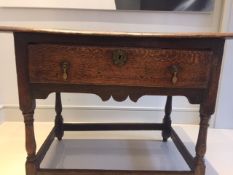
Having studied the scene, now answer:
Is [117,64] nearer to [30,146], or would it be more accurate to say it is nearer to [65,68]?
[65,68]

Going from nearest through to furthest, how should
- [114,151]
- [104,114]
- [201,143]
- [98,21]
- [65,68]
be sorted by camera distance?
[65,68] < [201,143] < [114,151] < [98,21] < [104,114]

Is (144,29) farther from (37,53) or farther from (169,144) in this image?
(37,53)

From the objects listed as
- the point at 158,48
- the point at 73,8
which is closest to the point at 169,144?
the point at 158,48

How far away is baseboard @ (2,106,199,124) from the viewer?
1.95 m

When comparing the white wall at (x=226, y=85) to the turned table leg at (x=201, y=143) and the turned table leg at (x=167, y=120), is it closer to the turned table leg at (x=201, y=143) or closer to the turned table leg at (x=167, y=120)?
the turned table leg at (x=167, y=120)

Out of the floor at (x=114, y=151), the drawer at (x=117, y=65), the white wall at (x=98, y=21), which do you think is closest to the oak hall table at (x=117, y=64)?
the drawer at (x=117, y=65)

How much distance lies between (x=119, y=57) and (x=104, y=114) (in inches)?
40.4

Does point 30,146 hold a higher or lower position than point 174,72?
lower

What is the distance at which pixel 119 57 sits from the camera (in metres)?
0.99

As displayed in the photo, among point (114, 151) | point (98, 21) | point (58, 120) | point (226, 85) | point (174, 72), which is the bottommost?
point (114, 151)

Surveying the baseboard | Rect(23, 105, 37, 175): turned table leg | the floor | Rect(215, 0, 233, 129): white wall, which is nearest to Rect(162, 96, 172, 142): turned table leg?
the floor

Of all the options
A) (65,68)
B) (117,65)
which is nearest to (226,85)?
(117,65)

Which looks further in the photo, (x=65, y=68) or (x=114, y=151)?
(x=114, y=151)

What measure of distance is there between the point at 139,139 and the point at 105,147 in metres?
0.24
